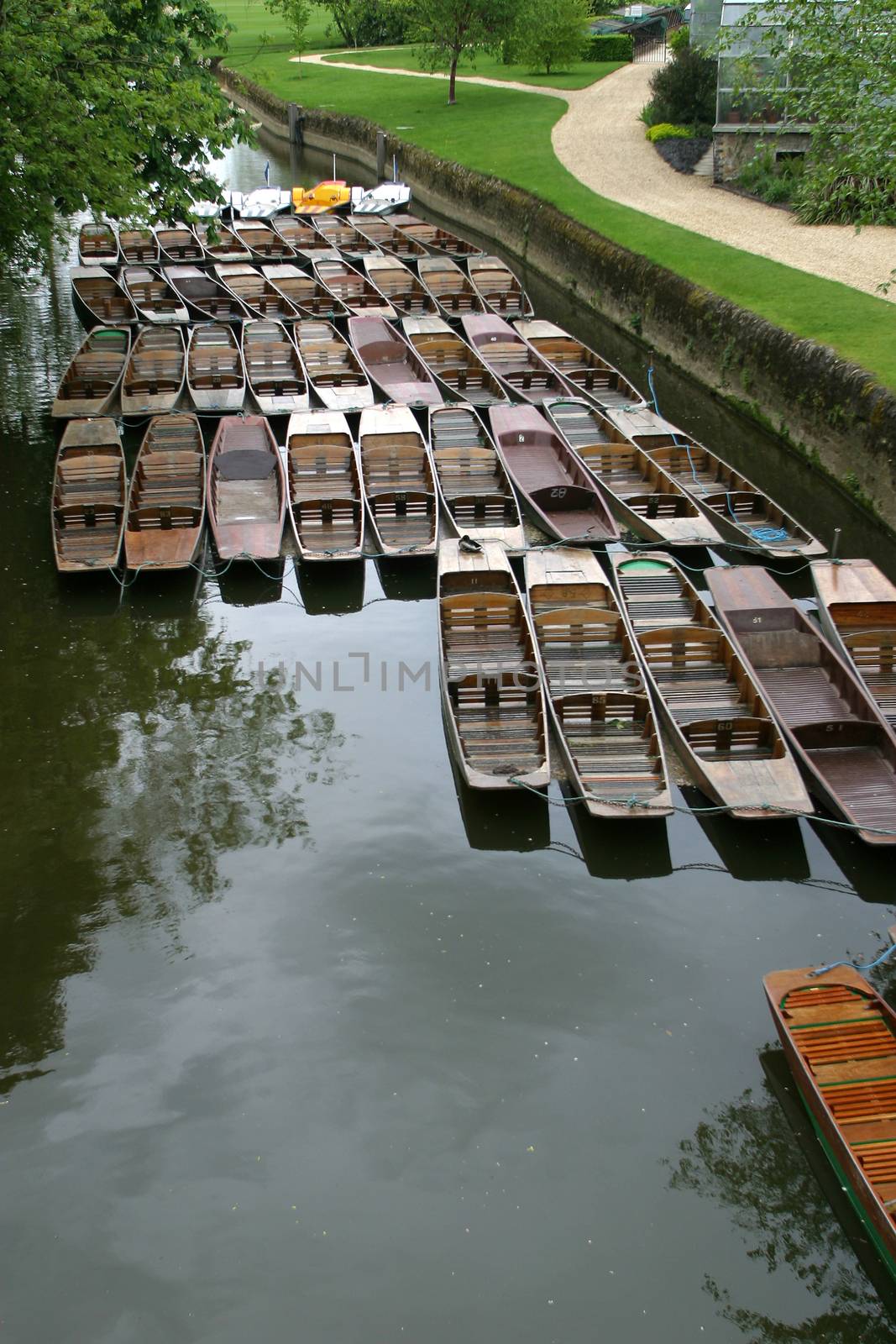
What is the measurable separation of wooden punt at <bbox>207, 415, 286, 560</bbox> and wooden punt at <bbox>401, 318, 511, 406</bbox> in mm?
4160

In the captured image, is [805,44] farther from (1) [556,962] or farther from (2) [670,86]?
(2) [670,86]

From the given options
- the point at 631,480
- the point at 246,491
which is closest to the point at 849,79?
the point at 631,480

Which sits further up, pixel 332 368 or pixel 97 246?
pixel 97 246

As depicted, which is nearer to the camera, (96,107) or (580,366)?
(96,107)

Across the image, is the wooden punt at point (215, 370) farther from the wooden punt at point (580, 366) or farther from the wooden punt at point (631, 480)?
the wooden punt at point (580, 366)

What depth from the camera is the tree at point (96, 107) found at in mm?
16797

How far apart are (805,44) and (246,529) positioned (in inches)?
→ 372

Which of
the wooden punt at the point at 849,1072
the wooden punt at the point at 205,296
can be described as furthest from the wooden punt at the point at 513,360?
the wooden punt at the point at 849,1072

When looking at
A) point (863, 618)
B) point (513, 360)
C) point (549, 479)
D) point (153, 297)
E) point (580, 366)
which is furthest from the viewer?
point (153, 297)

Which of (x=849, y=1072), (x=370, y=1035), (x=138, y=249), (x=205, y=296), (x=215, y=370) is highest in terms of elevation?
(x=138, y=249)

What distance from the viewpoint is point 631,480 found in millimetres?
18500

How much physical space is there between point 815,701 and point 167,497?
974cm

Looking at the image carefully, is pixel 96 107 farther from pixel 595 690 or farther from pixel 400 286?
pixel 595 690

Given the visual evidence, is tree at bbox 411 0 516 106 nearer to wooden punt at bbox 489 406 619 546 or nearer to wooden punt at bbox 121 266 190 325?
wooden punt at bbox 121 266 190 325
